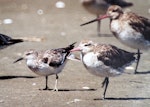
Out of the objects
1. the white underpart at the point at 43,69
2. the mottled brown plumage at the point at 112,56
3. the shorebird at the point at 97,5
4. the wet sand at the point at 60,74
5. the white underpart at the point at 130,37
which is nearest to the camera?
the wet sand at the point at 60,74

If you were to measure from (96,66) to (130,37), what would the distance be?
1.89 metres

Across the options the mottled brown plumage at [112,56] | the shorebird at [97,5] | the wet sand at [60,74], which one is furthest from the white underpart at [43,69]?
the shorebird at [97,5]

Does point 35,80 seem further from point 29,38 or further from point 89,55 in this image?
point 29,38

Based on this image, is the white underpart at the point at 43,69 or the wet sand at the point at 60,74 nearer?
the wet sand at the point at 60,74

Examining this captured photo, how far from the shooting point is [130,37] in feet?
32.0

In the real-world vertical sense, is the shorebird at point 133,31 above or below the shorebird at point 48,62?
above

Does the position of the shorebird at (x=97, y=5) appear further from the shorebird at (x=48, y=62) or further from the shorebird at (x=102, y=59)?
the shorebird at (x=102, y=59)

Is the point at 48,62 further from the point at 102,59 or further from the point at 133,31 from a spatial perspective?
the point at 133,31

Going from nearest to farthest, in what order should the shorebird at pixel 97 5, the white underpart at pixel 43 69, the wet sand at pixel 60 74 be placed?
the wet sand at pixel 60 74, the white underpart at pixel 43 69, the shorebird at pixel 97 5

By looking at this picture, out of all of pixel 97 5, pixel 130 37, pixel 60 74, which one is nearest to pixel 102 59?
pixel 60 74

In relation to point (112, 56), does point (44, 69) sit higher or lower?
lower

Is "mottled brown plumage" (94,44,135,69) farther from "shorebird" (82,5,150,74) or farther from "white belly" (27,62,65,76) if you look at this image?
"shorebird" (82,5,150,74)

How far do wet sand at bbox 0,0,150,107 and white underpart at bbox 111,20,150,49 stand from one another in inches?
15.1

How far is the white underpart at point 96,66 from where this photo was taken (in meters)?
8.04
